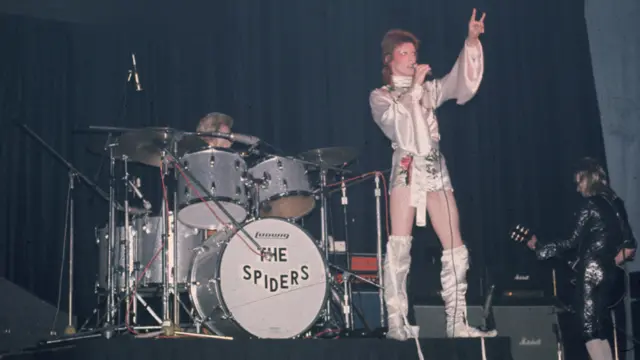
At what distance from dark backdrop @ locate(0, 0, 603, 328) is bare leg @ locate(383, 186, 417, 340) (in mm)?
1280

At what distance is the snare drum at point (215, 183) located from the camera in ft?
16.7

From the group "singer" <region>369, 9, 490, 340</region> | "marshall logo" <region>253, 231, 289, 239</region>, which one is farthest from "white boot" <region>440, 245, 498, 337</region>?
"marshall logo" <region>253, 231, 289, 239</region>

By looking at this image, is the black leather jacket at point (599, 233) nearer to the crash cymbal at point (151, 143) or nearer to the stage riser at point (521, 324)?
the stage riser at point (521, 324)

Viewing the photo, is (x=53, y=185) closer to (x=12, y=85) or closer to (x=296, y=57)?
(x=12, y=85)

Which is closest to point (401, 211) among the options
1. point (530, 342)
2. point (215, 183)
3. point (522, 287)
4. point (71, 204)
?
point (215, 183)

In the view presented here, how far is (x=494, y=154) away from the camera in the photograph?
7.66m

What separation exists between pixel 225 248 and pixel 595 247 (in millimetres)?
2617

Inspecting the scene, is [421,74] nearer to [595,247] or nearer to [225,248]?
[225,248]

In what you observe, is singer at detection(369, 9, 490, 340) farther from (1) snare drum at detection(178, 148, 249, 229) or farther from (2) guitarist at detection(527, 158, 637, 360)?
(2) guitarist at detection(527, 158, 637, 360)

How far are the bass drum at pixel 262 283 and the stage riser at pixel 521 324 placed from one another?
0.73 metres

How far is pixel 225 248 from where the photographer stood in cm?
497

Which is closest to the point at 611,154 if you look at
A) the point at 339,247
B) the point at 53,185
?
the point at 339,247

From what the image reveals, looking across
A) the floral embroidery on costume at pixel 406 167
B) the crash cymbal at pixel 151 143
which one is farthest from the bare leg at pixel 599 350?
the crash cymbal at pixel 151 143

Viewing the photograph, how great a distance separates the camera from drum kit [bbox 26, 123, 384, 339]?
16.3 ft
